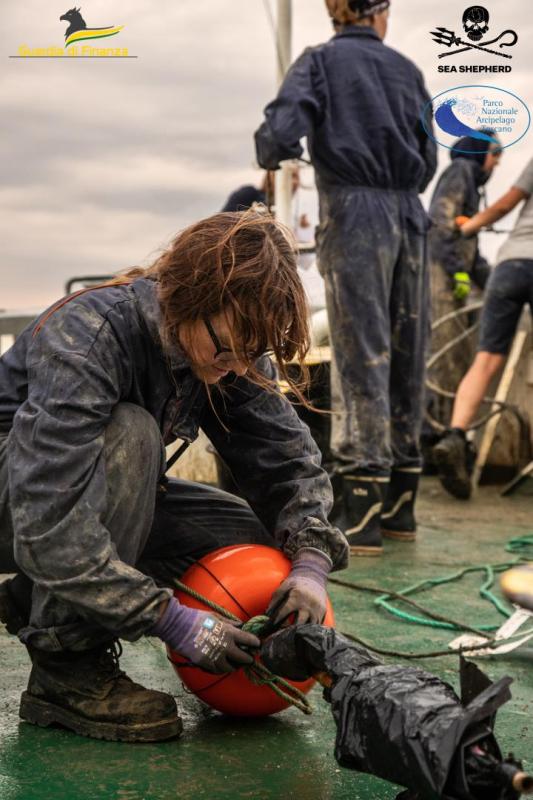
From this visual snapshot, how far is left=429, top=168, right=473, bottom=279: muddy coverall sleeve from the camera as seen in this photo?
A: 7660 mm

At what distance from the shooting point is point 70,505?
7.23ft

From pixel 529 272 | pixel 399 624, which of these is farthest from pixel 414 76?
pixel 399 624

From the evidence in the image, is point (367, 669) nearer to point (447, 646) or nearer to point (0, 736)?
point (0, 736)

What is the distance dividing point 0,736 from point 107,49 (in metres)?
4.16

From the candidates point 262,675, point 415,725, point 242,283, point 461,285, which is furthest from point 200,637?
point 461,285

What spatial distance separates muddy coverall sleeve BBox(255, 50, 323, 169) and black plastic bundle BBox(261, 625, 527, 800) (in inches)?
112

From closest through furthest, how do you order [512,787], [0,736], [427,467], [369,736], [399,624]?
[512,787]
[369,736]
[0,736]
[399,624]
[427,467]

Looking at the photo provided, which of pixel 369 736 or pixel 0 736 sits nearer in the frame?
pixel 369 736

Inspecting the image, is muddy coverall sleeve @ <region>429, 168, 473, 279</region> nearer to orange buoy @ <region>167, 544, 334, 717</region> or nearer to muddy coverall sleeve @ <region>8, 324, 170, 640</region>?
orange buoy @ <region>167, 544, 334, 717</region>

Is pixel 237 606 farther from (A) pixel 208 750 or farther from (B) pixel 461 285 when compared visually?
(B) pixel 461 285

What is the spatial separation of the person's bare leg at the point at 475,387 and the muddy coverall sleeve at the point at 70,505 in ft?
13.7

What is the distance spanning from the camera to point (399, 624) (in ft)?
Answer: 11.4

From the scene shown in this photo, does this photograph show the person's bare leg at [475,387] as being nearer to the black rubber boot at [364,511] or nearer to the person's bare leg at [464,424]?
the person's bare leg at [464,424]

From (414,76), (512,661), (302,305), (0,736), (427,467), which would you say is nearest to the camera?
(302,305)
